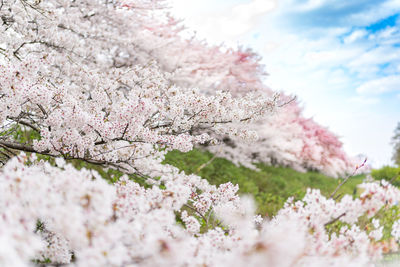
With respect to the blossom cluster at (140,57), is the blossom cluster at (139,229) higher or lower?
lower

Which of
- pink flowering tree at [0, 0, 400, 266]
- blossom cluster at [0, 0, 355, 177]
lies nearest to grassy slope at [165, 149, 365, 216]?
blossom cluster at [0, 0, 355, 177]

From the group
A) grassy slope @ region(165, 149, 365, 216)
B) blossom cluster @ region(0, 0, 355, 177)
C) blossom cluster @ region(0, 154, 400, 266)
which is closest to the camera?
blossom cluster @ region(0, 154, 400, 266)

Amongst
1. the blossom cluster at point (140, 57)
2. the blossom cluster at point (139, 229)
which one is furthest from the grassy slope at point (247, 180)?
the blossom cluster at point (139, 229)

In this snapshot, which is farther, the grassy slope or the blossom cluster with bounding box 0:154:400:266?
the grassy slope

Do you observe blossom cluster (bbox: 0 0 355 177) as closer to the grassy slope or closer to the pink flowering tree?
the pink flowering tree

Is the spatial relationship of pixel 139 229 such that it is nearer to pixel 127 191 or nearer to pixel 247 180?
pixel 127 191

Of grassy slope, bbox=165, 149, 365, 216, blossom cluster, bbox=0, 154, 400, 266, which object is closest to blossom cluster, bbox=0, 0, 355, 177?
grassy slope, bbox=165, 149, 365, 216

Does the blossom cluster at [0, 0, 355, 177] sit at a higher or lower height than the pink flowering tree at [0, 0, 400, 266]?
higher

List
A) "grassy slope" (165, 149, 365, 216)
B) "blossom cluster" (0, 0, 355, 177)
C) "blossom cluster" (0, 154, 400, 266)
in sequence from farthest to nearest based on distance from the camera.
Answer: "grassy slope" (165, 149, 365, 216) → "blossom cluster" (0, 0, 355, 177) → "blossom cluster" (0, 154, 400, 266)

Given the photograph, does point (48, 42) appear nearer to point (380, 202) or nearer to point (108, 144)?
point (108, 144)

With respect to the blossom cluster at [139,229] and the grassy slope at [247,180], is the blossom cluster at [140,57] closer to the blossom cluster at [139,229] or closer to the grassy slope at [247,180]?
the grassy slope at [247,180]

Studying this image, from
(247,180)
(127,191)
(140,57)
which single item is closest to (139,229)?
(127,191)

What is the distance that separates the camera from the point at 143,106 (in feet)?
8.93

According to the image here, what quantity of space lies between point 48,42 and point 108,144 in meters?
2.52
